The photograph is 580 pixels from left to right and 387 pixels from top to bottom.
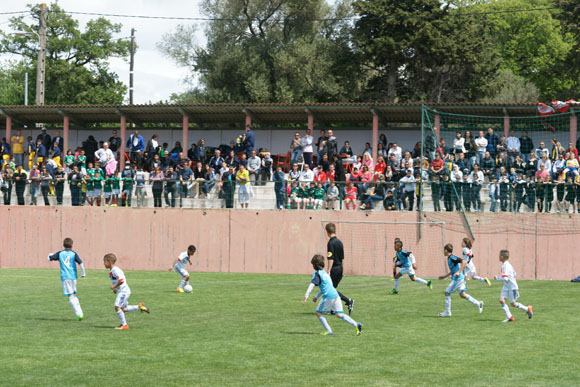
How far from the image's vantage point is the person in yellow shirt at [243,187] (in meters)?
30.5

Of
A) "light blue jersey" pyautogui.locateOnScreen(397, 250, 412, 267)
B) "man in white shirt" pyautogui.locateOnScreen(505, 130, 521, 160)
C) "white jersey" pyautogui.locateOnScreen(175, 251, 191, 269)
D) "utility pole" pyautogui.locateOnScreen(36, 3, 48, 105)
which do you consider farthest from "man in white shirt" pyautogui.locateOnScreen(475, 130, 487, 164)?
"utility pole" pyautogui.locateOnScreen(36, 3, 48, 105)

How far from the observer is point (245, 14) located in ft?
195

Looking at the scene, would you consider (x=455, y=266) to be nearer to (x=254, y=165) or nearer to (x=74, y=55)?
(x=254, y=165)

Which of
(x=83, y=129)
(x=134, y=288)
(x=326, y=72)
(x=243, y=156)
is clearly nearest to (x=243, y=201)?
(x=243, y=156)

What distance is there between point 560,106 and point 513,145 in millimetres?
2829

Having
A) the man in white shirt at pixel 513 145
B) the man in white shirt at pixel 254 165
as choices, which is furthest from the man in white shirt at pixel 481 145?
the man in white shirt at pixel 254 165

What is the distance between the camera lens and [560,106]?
31219 millimetres

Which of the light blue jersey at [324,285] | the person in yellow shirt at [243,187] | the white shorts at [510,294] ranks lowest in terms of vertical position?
the white shorts at [510,294]

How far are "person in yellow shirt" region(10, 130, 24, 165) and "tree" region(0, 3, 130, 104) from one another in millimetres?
32359

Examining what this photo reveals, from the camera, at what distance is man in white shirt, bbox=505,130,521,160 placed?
1169 inches

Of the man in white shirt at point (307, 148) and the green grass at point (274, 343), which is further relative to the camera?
the man in white shirt at point (307, 148)

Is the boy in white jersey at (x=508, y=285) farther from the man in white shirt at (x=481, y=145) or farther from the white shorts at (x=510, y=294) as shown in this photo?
the man in white shirt at (x=481, y=145)

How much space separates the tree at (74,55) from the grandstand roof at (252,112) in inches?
1155

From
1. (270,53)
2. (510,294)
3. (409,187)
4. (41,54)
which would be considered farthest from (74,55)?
(510,294)
